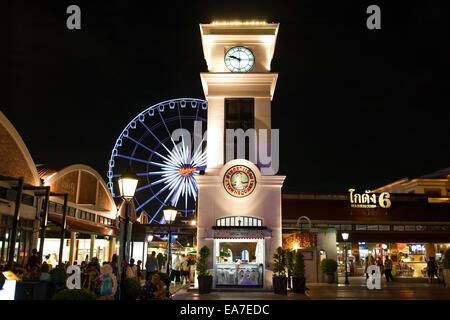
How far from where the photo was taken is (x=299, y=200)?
37.4 meters

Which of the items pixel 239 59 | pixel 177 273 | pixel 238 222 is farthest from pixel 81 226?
pixel 239 59

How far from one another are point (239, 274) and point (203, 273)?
1.95 meters

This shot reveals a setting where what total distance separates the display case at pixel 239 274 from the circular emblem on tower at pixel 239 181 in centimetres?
323

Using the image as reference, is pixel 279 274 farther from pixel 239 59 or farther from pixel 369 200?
pixel 369 200

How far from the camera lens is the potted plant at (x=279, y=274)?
1891 centimetres

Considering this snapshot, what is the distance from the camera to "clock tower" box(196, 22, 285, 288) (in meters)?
20.4

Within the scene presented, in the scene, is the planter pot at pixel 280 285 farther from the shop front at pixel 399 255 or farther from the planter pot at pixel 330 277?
the shop front at pixel 399 255

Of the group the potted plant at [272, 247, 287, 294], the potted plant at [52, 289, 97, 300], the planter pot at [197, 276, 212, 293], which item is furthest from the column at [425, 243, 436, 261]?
the potted plant at [52, 289, 97, 300]

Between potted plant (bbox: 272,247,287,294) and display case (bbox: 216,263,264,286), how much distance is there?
1159 mm

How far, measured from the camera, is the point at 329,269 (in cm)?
2744

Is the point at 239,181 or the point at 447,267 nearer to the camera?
the point at 239,181

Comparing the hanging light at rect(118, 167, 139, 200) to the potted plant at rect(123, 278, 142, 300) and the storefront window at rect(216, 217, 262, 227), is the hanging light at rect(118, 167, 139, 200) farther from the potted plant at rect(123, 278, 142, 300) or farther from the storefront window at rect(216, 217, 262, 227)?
the storefront window at rect(216, 217, 262, 227)

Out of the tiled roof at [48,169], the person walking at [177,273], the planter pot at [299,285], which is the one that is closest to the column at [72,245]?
the tiled roof at [48,169]

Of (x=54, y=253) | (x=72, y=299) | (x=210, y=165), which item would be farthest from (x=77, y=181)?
(x=72, y=299)
